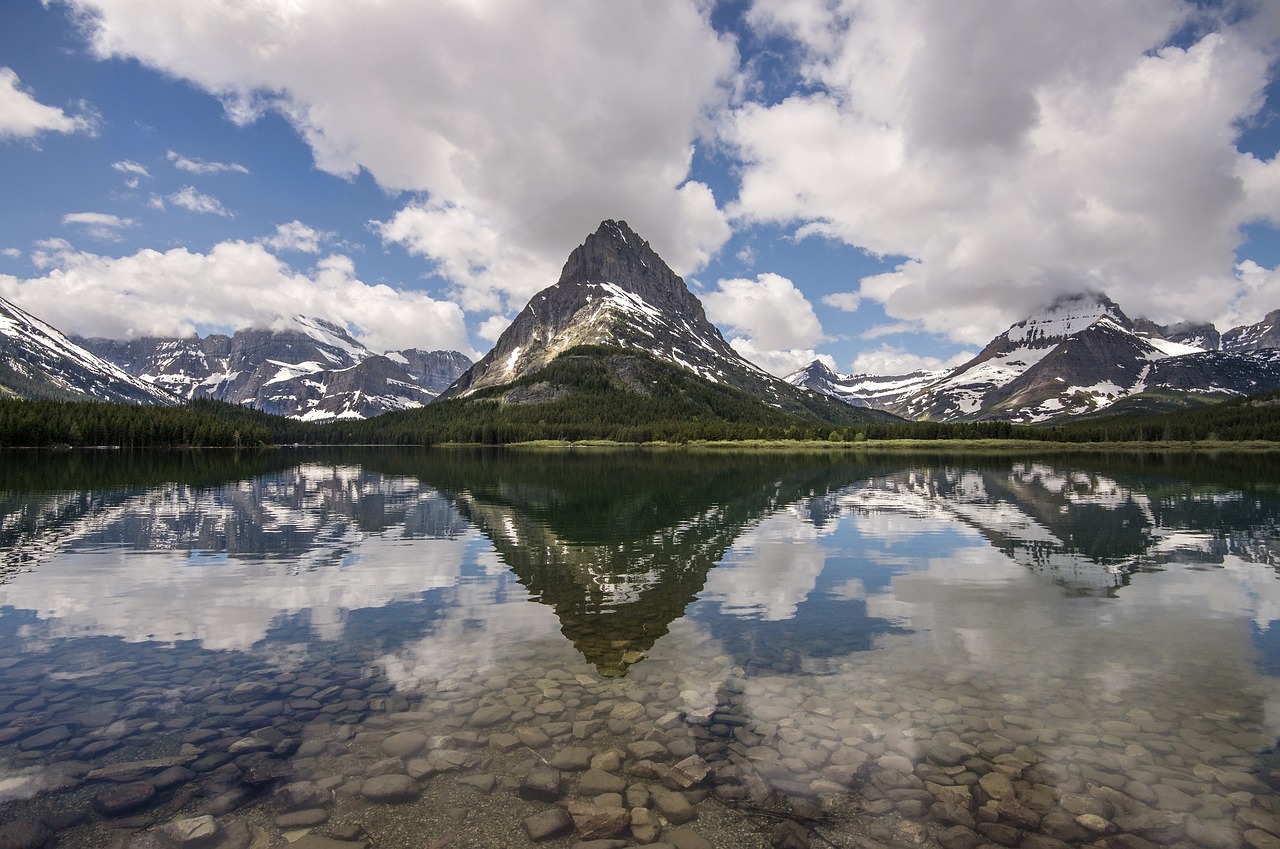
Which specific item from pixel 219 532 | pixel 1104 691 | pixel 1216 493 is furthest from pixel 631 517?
pixel 1216 493

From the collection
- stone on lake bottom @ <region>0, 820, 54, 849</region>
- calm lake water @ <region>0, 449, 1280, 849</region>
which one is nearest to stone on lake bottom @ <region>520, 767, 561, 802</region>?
calm lake water @ <region>0, 449, 1280, 849</region>

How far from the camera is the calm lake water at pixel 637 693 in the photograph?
12.1 m

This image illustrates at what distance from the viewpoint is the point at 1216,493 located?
79000 millimetres

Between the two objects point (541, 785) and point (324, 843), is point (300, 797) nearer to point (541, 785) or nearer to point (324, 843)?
point (324, 843)

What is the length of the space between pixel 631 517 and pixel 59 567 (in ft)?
121

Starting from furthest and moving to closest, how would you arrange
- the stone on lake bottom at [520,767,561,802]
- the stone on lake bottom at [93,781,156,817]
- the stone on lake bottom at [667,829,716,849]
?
1. the stone on lake bottom at [520,767,561,802]
2. the stone on lake bottom at [93,781,156,817]
3. the stone on lake bottom at [667,829,716,849]

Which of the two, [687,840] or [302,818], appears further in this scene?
[302,818]

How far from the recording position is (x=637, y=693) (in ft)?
58.1

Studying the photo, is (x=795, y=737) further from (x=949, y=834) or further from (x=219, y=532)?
(x=219, y=532)

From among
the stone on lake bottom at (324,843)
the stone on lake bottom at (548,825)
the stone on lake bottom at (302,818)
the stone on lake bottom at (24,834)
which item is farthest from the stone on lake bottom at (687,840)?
the stone on lake bottom at (24,834)

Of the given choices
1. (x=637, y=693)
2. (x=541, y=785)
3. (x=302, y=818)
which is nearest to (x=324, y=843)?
(x=302, y=818)

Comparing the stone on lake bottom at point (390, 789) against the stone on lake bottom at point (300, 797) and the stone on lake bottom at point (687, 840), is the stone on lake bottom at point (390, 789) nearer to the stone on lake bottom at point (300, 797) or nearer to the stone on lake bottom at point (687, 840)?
the stone on lake bottom at point (300, 797)

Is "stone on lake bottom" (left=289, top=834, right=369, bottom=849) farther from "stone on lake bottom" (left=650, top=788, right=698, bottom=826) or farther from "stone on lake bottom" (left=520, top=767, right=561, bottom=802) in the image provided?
"stone on lake bottom" (left=650, top=788, right=698, bottom=826)

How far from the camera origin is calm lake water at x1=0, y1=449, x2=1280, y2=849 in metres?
12.1
